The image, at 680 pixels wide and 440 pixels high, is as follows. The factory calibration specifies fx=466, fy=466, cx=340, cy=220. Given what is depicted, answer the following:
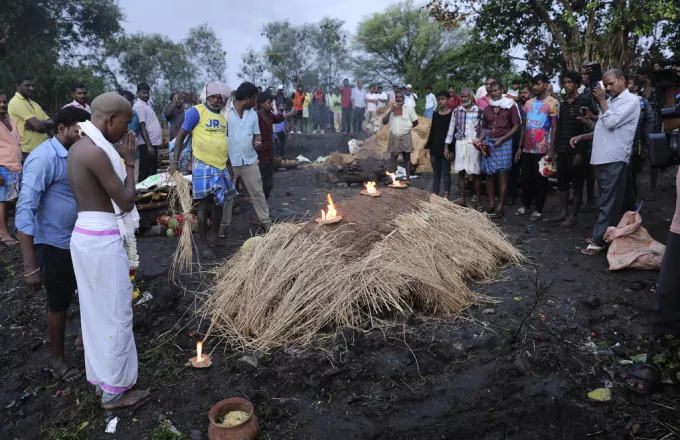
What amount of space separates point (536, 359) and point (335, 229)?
1992 mm

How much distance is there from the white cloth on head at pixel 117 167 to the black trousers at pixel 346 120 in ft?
51.5

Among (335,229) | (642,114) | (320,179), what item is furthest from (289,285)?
(320,179)

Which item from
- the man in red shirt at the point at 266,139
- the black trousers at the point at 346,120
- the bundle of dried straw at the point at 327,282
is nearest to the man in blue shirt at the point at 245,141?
the man in red shirt at the point at 266,139

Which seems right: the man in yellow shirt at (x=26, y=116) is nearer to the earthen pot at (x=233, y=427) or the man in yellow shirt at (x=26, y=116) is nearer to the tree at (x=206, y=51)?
the earthen pot at (x=233, y=427)

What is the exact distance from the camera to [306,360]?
337 centimetres

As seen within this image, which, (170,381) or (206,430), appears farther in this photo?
(170,381)

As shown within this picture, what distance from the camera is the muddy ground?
9.23 ft

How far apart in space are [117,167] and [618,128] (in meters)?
4.80

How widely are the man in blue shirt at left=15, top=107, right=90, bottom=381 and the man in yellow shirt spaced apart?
4.05 meters

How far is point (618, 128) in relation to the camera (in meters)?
4.90

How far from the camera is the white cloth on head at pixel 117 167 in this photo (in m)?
2.78

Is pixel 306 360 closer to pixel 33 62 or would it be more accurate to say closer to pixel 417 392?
pixel 417 392

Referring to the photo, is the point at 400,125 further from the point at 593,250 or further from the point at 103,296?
→ the point at 103,296

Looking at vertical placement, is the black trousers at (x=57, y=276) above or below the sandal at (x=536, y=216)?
above
